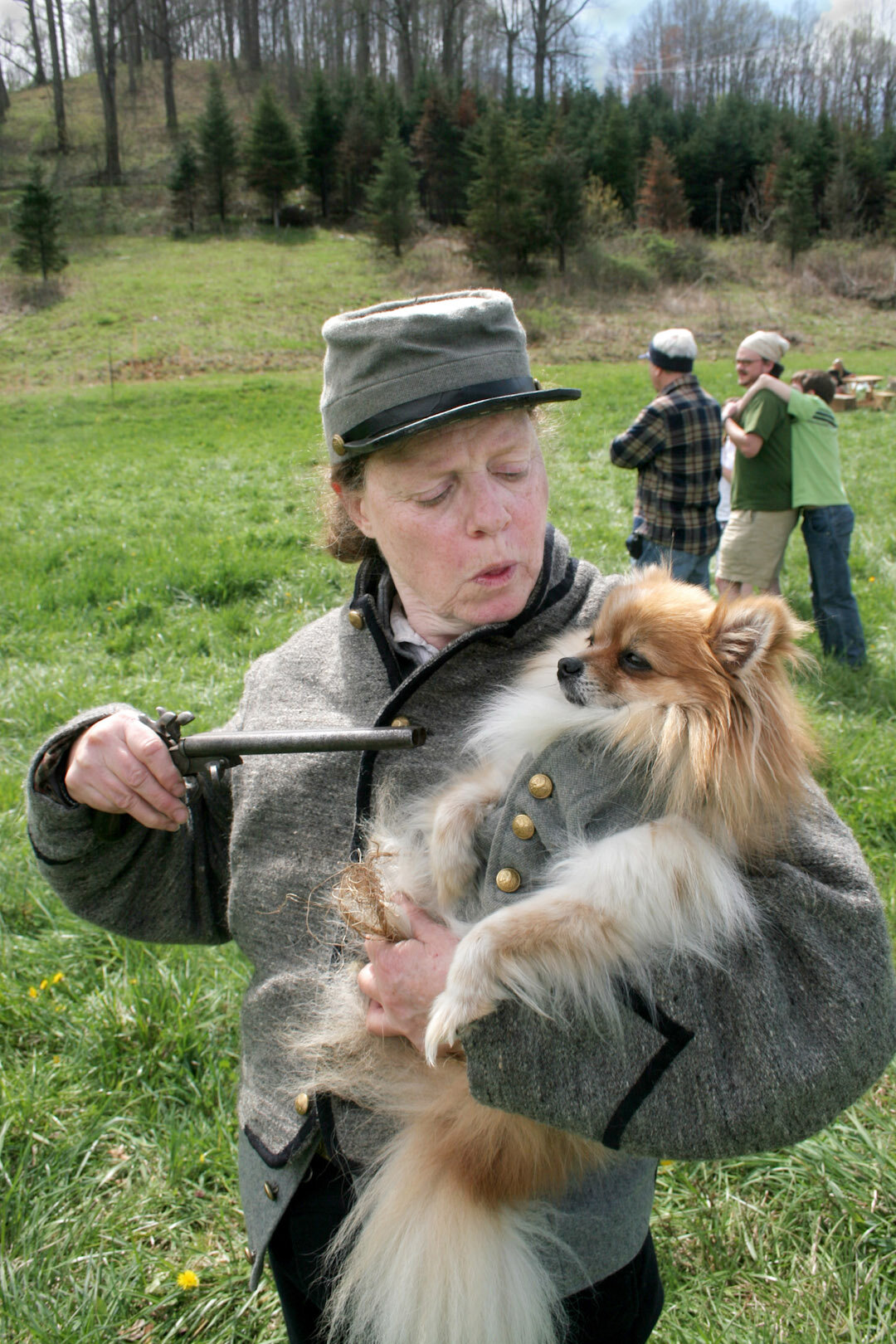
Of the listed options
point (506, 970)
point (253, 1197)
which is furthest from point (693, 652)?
point (253, 1197)

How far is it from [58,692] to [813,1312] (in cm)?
551

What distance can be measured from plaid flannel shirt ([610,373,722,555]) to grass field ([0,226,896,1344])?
0.75 m

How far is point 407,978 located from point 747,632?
3.30ft

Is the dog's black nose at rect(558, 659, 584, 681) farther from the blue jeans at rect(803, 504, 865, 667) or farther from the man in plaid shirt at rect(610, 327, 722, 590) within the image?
the man in plaid shirt at rect(610, 327, 722, 590)

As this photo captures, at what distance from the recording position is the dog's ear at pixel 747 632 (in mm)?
1776

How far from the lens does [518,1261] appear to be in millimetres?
1696

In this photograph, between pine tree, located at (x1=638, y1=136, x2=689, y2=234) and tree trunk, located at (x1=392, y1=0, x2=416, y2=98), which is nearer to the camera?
pine tree, located at (x1=638, y1=136, x2=689, y2=234)

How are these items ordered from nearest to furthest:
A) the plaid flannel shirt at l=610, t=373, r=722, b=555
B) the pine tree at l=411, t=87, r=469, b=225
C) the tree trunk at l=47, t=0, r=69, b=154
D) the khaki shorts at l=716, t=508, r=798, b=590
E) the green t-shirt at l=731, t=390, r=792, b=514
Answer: the plaid flannel shirt at l=610, t=373, r=722, b=555, the green t-shirt at l=731, t=390, r=792, b=514, the khaki shorts at l=716, t=508, r=798, b=590, the pine tree at l=411, t=87, r=469, b=225, the tree trunk at l=47, t=0, r=69, b=154

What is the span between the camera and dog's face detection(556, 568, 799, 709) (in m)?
1.82

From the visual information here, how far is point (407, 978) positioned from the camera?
5.91ft

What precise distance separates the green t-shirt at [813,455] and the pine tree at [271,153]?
51474 mm

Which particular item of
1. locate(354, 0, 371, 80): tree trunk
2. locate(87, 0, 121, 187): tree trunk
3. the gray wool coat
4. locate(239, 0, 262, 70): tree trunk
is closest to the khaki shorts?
the gray wool coat

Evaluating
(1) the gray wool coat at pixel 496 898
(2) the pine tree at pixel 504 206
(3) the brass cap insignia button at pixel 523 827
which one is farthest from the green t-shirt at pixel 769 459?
(2) the pine tree at pixel 504 206

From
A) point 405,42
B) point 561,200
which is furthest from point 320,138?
point 561,200
